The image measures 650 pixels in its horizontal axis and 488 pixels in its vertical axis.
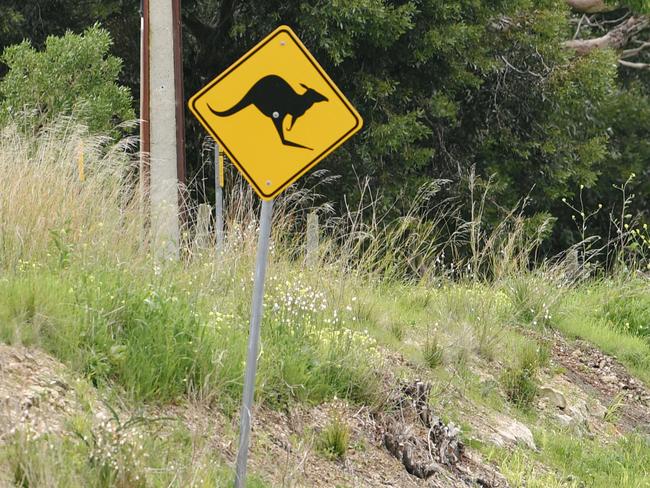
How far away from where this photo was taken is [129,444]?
5.36 meters

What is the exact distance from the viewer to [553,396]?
959cm

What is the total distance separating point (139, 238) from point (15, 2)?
1238 cm

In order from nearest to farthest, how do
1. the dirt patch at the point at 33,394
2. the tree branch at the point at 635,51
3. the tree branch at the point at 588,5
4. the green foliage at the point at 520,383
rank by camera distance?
the dirt patch at the point at 33,394, the green foliage at the point at 520,383, the tree branch at the point at 588,5, the tree branch at the point at 635,51

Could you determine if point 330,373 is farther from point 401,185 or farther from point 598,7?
point 598,7

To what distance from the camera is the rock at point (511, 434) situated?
840 centimetres

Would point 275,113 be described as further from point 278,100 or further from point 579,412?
point 579,412

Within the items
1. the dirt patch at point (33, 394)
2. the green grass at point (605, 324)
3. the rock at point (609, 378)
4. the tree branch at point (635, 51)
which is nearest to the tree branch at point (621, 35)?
the tree branch at point (635, 51)

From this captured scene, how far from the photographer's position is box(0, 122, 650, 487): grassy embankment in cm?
588

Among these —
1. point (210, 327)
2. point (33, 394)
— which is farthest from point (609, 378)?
point (33, 394)

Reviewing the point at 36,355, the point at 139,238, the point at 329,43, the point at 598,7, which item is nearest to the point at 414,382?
the point at 139,238

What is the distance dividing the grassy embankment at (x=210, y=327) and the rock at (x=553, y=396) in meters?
0.18

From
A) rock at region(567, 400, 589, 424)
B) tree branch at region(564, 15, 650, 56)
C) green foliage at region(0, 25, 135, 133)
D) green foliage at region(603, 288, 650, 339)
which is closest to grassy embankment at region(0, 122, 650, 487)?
rock at region(567, 400, 589, 424)

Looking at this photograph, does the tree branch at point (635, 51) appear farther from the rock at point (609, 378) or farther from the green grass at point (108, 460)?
the green grass at point (108, 460)

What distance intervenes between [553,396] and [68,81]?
7.63 meters
